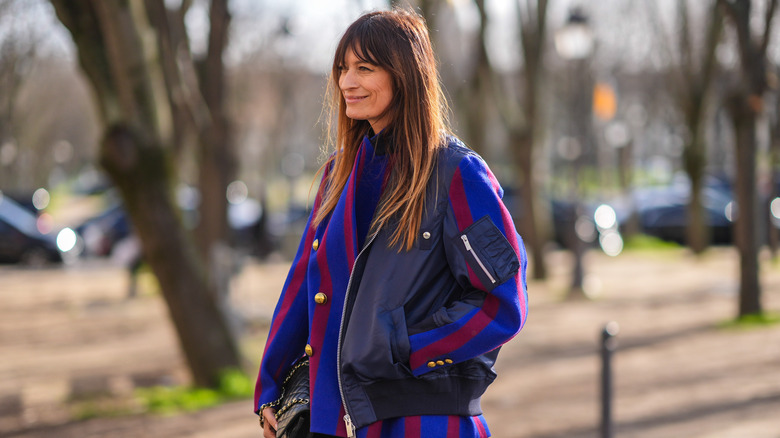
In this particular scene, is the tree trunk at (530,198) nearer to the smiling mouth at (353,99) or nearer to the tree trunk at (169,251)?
the tree trunk at (169,251)

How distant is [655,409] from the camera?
6492 millimetres

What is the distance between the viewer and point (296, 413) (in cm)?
214

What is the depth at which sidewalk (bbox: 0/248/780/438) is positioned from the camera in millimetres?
6312

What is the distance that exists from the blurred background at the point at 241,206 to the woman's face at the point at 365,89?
20.6 inches

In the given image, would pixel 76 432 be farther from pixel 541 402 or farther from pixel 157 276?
pixel 541 402

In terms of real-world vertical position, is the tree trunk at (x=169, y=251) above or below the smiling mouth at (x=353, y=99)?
below

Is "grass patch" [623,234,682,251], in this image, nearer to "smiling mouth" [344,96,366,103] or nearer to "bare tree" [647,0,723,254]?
"bare tree" [647,0,723,254]

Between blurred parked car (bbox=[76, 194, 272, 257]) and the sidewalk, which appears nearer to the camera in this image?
the sidewalk

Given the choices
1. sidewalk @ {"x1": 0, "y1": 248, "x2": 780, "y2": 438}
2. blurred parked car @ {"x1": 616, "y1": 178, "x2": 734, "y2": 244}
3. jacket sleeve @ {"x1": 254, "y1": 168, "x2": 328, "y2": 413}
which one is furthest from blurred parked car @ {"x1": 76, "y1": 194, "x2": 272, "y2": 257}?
jacket sleeve @ {"x1": 254, "y1": 168, "x2": 328, "y2": 413}

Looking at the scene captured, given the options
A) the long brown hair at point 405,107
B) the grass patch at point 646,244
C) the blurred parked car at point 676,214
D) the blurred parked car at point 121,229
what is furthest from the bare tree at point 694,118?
the long brown hair at point 405,107

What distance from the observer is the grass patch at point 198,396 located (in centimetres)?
700

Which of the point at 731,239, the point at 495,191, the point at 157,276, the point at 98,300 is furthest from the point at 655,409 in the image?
the point at 731,239

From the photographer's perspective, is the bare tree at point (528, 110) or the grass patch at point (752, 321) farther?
the bare tree at point (528, 110)

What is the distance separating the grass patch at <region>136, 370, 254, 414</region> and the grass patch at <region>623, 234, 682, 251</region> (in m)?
16.5
